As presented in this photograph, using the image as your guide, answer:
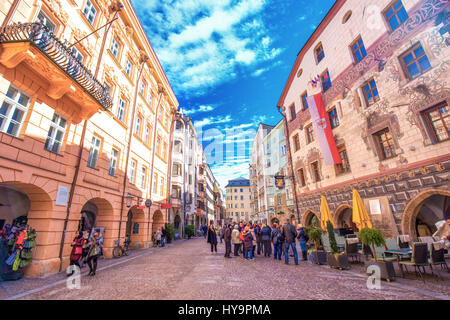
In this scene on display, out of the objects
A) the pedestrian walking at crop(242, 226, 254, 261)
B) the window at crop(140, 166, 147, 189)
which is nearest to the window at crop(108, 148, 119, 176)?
the window at crop(140, 166, 147, 189)

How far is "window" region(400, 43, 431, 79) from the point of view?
30.8 ft

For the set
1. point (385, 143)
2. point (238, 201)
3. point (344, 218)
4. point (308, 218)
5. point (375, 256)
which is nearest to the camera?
point (375, 256)

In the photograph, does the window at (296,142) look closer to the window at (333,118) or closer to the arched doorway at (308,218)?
the window at (333,118)

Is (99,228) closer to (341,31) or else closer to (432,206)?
(432,206)

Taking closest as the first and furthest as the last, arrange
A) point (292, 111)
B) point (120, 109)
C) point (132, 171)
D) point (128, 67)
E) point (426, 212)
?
point (426, 212) < point (120, 109) < point (132, 171) < point (128, 67) < point (292, 111)

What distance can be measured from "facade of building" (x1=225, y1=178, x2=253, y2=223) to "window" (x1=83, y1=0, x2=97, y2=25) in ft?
256

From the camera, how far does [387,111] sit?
35.4ft

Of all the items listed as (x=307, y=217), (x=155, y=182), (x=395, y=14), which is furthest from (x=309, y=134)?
(x=155, y=182)

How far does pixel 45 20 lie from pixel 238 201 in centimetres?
8260

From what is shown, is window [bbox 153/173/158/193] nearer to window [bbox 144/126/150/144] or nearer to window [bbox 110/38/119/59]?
window [bbox 144/126/150/144]

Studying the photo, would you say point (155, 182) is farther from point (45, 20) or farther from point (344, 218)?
point (344, 218)

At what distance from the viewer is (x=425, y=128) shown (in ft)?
29.7

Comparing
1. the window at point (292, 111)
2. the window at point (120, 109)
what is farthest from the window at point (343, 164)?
the window at point (120, 109)
